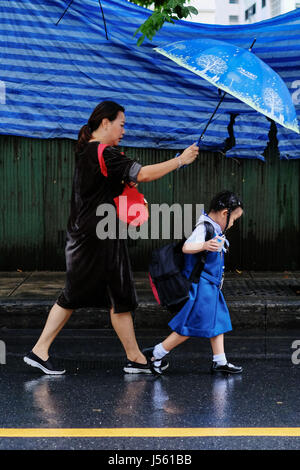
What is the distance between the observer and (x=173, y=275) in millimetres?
4883

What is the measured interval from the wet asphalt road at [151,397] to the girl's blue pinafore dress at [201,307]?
1.20ft

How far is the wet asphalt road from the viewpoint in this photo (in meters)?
3.72

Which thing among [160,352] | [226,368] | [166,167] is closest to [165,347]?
[160,352]

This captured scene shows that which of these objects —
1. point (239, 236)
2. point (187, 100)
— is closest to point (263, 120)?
point (187, 100)

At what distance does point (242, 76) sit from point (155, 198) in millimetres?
4116

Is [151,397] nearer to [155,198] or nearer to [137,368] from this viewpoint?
[137,368]

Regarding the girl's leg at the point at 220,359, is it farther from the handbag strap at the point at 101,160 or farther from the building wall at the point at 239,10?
the building wall at the point at 239,10

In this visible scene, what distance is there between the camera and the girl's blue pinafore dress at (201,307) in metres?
4.94

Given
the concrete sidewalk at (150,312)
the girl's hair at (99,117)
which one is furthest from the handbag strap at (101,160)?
the concrete sidewalk at (150,312)

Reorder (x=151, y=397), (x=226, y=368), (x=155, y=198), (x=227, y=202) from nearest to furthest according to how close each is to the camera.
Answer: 1. (x=151, y=397)
2. (x=227, y=202)
3. (x=226, y=368)
4. (x=155, y=198)

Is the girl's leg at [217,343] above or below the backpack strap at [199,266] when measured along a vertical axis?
below

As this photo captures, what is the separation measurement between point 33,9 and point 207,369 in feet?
15.8
